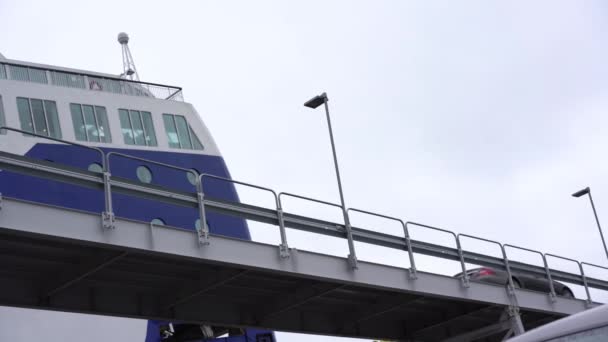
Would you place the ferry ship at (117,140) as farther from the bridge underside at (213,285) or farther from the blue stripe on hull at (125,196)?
the bridge underside at (213,285)

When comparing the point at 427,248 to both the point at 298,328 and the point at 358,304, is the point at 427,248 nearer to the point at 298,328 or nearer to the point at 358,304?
the point at 358,304

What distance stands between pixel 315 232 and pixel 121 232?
4119mm

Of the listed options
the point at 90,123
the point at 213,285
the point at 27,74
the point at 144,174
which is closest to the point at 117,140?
the point at 90,123

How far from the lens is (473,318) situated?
19984 mm

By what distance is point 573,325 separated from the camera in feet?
19.5

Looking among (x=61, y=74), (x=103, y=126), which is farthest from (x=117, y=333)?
(x=61, y=74)

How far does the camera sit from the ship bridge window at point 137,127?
24.9 m

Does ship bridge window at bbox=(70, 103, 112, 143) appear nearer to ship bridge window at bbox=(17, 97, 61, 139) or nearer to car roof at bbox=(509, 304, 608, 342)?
ship bridge window at bbox=(17, 97, 61, 139)

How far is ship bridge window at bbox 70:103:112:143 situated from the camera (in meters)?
23.8

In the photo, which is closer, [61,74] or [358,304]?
[358,304]

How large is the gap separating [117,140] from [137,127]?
1.11 metres

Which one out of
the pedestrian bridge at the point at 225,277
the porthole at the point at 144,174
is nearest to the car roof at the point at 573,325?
the pedestrian bridge at the point at 225,277

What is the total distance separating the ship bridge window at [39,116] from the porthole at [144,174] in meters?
2.48

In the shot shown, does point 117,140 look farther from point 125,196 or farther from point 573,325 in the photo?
point 573,325
